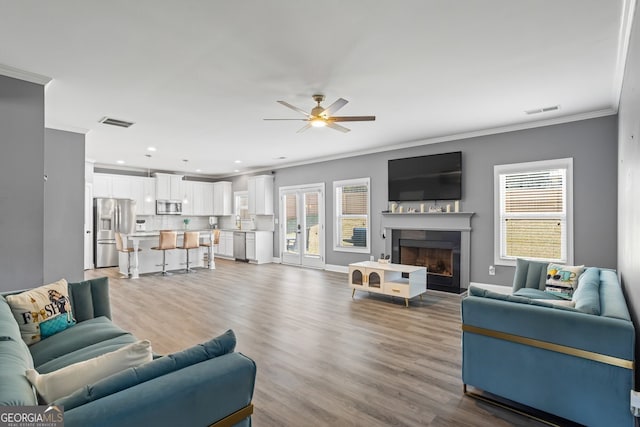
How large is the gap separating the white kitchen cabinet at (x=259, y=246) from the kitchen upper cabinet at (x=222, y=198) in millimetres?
2009

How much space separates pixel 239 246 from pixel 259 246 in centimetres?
85

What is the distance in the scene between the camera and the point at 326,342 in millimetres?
3475

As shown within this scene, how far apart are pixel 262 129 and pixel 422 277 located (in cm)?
350

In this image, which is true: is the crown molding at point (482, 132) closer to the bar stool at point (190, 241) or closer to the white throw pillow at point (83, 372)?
the bar stool at point (190, 241)

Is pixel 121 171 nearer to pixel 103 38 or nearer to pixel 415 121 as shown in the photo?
pixel 103 38

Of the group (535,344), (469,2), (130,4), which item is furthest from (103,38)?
(535,344)

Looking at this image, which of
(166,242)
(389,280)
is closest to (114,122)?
(166,242)

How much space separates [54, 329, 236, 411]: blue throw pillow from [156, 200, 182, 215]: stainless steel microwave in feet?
31.1

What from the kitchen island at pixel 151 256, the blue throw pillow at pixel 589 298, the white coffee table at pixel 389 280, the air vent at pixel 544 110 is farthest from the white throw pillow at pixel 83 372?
the kitchen island at pixel 151 256

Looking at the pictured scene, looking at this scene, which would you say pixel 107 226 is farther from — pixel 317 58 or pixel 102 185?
pixel 317 58

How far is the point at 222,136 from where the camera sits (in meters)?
5.89

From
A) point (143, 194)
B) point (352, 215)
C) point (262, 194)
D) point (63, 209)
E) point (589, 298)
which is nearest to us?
point (589, 298)

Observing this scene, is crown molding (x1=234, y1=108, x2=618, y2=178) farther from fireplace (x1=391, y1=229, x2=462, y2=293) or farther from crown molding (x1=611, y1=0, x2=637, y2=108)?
fireplace (x1=391, y1=229, x2=462, y2=293)

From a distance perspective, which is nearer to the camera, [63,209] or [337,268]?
[63,209]
